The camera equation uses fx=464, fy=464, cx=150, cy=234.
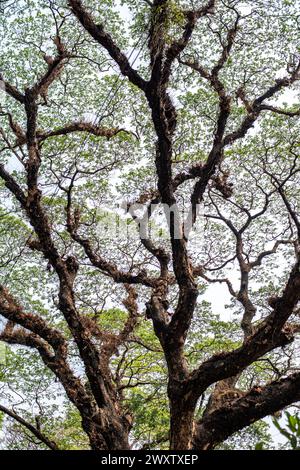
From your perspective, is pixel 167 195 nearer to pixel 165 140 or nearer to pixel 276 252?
pixel 165 140

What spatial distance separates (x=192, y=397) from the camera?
495cm

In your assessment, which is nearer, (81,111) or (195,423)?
(195,423)

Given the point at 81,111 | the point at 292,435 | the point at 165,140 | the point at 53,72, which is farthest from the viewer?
the point at 81,111

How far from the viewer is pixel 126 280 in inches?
299

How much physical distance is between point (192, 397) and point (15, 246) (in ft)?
20.1

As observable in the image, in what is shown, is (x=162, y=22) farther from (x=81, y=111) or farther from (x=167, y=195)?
(x=81, y=111)

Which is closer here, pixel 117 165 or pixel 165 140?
pixel 165 140

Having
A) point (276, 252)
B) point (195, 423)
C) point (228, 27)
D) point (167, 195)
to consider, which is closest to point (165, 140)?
point (167, 195)

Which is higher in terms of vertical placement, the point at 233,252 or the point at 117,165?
the point at 117,165
